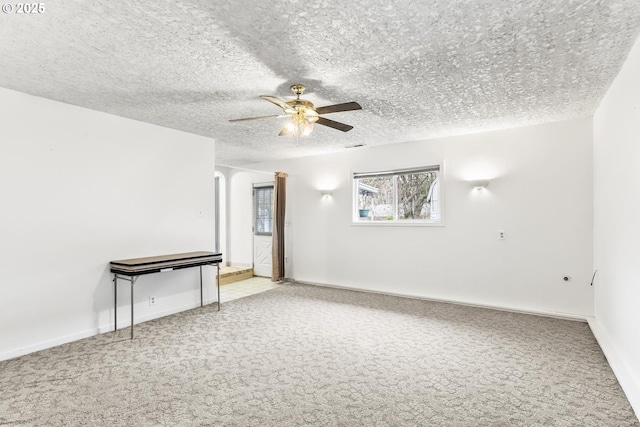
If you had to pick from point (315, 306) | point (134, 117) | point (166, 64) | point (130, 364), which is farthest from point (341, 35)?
point (315, 306)

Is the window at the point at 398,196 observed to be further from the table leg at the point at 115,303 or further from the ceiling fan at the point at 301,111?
the table leg at the point at 115,303

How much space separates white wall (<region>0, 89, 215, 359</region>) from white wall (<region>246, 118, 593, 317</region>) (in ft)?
8.86

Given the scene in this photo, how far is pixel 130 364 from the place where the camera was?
287 cm

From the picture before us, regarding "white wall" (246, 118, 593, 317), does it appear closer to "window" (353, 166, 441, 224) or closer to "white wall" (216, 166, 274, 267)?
"window" (353, 166, 441, 224)

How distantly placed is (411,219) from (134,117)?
13.7 feet

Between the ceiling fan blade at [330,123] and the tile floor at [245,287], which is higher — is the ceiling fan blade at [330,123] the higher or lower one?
the higher one

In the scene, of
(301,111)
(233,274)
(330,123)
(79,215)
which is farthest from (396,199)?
(79,215)

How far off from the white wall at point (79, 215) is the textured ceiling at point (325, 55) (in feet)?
1.12

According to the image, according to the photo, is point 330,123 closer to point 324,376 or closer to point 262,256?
point 324,376

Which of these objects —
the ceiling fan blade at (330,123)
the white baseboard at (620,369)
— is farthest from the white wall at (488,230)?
the ceiling fan blade at (330,123)

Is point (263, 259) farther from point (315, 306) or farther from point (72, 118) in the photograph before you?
point (72, 118)

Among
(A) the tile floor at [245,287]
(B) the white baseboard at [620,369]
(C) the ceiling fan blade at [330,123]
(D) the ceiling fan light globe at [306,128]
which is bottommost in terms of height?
(A) the tile floor at [245,287]

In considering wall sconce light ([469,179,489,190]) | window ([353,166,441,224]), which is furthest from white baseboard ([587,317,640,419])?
window ([353,166,441,224])

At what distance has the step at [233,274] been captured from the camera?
6.53 metres
